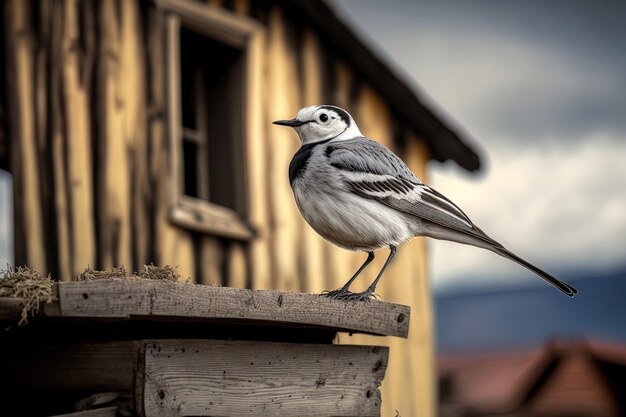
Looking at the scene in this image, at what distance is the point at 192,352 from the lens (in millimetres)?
3908

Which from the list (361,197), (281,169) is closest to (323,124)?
(361,197)

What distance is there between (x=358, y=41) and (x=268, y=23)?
99 cm

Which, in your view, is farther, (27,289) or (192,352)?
(192,352)

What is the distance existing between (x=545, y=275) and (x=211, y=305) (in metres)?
1.65

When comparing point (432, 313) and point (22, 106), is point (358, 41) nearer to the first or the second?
point (432, 313)

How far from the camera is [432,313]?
1192 cm

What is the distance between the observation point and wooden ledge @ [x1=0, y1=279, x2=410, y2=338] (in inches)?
137

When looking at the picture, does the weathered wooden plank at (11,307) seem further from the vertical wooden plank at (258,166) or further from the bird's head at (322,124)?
the vertical wooden plank at (258,166)

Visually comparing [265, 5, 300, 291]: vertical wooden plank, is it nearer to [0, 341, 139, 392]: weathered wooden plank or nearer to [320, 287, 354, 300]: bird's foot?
[320, 287, 354, 300]: bird's foot

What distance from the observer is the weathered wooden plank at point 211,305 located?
11.4ft

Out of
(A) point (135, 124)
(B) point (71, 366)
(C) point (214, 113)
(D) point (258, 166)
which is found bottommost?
(B) point (71, 366)

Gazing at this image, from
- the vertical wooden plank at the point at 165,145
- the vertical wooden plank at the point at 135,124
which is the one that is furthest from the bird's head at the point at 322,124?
the vertical wooden plank at the point at 165,145

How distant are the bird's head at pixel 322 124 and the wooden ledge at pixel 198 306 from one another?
0.99 meters

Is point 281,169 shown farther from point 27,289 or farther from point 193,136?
point 27,289
